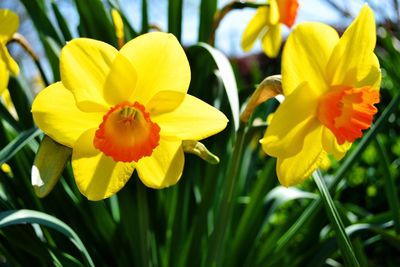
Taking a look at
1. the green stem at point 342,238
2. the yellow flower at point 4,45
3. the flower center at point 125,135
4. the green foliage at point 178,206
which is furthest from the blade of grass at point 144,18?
the green stem at point 342,238

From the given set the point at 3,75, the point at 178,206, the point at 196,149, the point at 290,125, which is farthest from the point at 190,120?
the point at 178,206

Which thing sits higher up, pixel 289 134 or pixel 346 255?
pixel 289 134

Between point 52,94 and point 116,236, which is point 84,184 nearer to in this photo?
point 52,94

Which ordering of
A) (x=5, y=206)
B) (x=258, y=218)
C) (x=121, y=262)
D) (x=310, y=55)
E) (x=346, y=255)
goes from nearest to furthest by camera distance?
(x=310, y=55) < (x=346, y=255) < (x=5, y=206) < (x=121, y=262) < (x=258, y=218)

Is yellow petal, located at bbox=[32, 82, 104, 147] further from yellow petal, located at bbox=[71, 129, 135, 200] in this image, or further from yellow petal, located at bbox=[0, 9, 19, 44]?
yellow petal, located at bbox=[0, 9, 19, 44]

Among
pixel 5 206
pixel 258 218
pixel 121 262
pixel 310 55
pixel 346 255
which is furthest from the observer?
pixel 258 218

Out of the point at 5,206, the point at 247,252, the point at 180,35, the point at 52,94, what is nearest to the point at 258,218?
the point at 247,252
